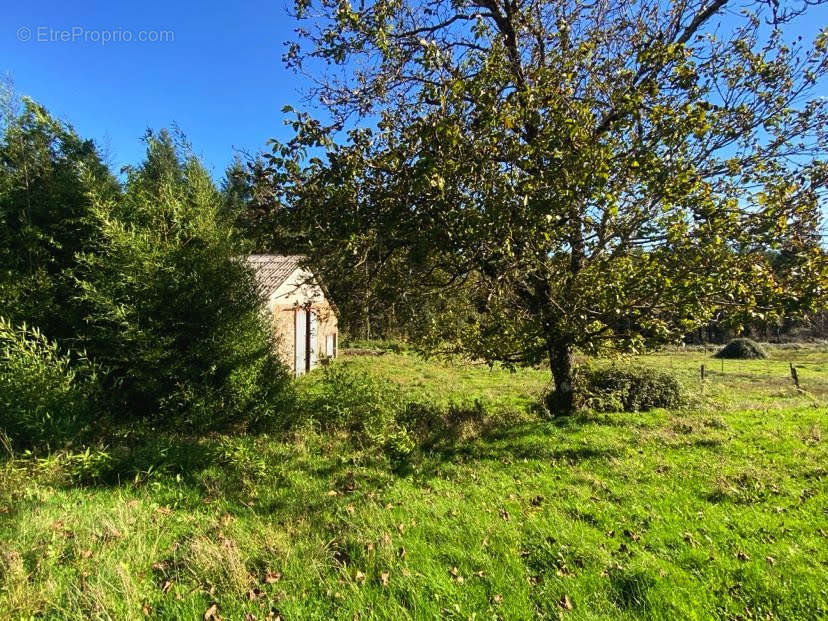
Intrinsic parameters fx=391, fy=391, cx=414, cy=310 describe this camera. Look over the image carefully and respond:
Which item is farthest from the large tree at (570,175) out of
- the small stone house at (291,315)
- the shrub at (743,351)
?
the shrub at (743,351)

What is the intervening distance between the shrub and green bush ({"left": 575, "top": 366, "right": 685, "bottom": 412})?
91.8ft

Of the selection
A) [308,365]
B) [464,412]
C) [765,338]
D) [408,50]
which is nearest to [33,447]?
[464,412]

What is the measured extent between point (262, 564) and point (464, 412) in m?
6.28

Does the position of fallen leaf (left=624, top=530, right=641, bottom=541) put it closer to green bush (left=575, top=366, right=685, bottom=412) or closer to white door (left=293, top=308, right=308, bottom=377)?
green bush (left=575, top=366, right=685, bottom=412)

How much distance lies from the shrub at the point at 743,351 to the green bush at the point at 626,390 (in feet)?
91.8

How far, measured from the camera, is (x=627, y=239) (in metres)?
6.57

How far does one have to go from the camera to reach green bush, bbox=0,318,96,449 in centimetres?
562

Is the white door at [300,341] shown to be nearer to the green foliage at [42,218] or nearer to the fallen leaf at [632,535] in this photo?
the green foliage at [42,218]

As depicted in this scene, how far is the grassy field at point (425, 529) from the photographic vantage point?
10.6ft

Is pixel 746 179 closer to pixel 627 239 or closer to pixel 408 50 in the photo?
pixel 627 239

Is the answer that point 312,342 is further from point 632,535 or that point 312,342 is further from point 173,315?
point 632,535

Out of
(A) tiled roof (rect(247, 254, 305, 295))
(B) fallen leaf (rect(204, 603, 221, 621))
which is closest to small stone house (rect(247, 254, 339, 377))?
(A) tiled roof (rect(247, 254, 305, 295))

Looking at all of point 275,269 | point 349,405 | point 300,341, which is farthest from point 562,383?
point 275,269

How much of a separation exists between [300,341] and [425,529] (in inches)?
550
